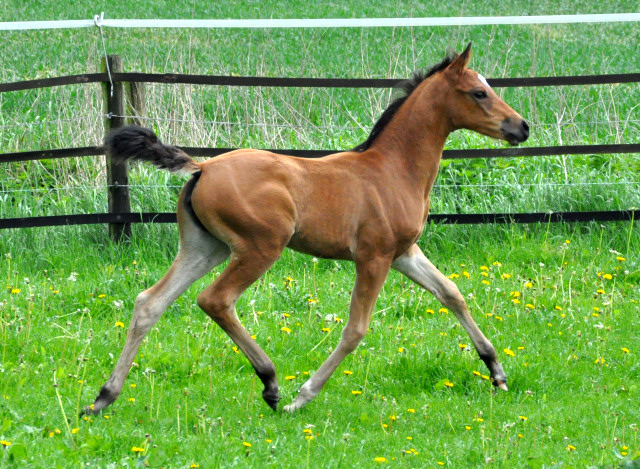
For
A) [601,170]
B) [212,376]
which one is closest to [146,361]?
[212,376]

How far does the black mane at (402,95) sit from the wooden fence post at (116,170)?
121 inches

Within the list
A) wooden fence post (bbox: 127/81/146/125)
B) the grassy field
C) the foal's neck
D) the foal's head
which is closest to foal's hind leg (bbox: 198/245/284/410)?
the grassy field

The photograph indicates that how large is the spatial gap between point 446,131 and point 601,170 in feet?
13.4

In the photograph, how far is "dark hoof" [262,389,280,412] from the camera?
512cm

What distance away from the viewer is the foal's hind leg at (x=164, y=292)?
16.2 ft

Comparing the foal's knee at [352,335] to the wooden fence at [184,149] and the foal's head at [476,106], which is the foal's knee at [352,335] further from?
the wooden fence at [184,149]

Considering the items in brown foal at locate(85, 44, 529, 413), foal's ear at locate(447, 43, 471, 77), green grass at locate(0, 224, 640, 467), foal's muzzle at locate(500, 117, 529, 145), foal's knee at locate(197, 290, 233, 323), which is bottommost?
green grass at locate(0, 224, 640, 467)

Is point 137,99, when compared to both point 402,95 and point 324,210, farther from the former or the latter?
point 324,210

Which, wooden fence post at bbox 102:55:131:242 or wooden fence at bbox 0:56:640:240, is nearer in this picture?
wooden fence at bbox 0:56:640:240

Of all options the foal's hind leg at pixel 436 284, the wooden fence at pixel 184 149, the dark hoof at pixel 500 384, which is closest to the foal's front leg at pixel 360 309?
the foal's hind leg at pixel 436 284

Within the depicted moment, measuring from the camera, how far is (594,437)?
4.88 meters

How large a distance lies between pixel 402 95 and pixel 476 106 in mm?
473

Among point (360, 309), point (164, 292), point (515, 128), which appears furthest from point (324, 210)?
point (515, 128)

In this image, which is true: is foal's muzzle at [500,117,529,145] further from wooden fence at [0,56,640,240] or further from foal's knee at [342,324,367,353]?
wooden fence at [0,56,640,240]
